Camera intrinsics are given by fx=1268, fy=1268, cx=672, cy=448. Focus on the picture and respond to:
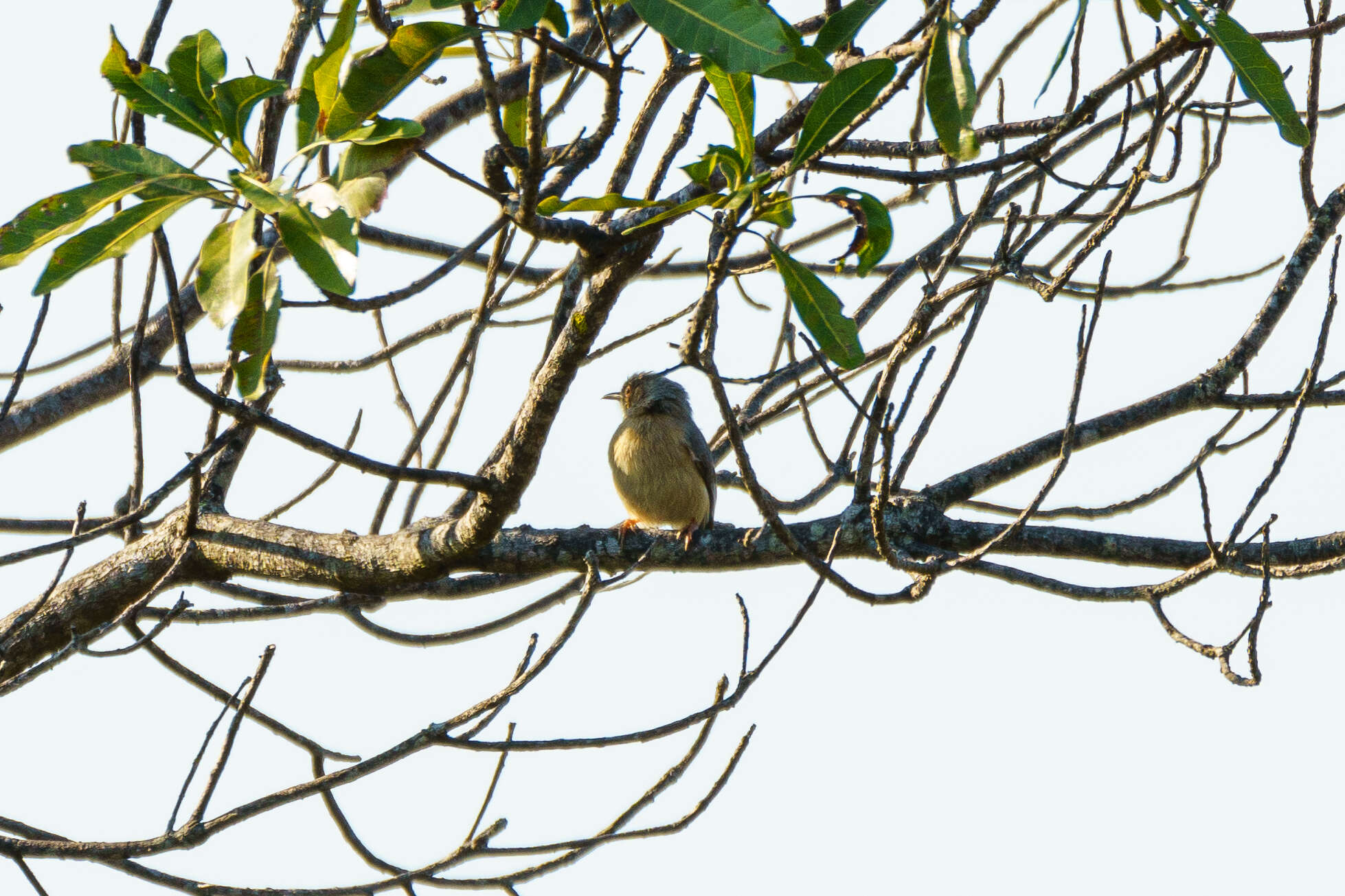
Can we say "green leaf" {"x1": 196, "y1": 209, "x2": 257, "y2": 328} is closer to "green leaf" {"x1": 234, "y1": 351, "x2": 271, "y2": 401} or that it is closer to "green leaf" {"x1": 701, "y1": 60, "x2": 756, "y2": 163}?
"green leaf" {"x1": 234, "y1": 351, "x2": 271, "y2": 401}

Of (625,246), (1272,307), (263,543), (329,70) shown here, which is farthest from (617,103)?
(1272,307)

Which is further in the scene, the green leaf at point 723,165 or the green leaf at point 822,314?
the green leaf at point 822,314

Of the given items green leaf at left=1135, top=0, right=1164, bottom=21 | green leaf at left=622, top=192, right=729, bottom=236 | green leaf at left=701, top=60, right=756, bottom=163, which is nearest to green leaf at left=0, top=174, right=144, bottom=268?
green leaf at left=622, top=192, right=729, bottom=236

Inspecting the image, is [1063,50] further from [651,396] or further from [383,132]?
[651,396]

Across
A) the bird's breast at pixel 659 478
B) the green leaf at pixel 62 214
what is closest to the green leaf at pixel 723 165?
the green leaf at pixel 62 214

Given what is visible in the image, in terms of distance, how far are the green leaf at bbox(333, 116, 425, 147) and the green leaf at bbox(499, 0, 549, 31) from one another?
0.27m

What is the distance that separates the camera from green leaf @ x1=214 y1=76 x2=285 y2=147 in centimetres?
251

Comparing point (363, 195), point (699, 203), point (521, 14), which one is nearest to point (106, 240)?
point (363, 195)

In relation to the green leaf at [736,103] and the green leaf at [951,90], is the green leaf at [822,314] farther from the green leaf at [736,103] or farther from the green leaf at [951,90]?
the green leaf at [951,90]

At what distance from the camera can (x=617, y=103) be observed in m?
2.60

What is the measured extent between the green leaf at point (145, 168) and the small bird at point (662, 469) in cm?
326

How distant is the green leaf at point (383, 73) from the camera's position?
2.45 m

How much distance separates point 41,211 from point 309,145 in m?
0.55

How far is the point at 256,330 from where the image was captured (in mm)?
2660
